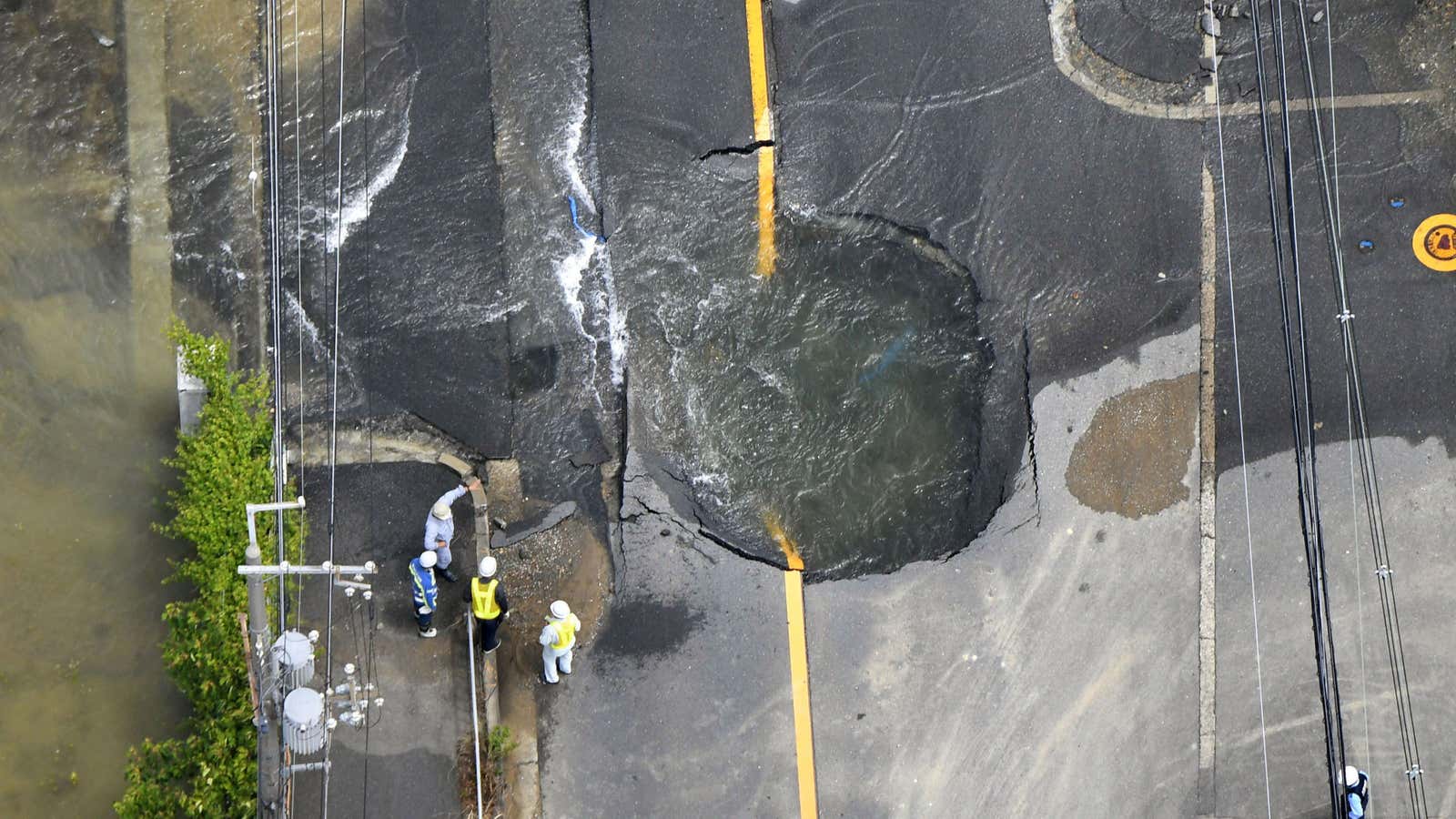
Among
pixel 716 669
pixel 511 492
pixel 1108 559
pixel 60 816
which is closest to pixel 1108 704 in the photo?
pixel 1108 559

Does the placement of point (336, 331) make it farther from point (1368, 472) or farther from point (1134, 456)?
point (1368, 472)

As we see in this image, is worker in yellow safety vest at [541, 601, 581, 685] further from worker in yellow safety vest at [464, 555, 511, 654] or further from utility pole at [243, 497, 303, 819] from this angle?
utility pole at [243, 497, 303, 819]

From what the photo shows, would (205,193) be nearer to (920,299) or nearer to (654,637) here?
(654,637)

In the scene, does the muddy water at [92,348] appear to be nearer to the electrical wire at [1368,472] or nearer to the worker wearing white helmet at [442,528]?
the worker wearing white helmet at [442,528]

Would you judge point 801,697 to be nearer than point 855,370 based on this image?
Yes

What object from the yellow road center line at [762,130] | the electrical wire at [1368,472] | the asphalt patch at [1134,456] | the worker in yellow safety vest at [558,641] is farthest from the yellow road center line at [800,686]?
the electrical wire at [1368,472]

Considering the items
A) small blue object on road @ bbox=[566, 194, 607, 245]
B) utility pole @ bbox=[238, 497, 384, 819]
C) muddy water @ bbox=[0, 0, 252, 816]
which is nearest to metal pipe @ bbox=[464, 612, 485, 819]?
utility pole @ bbox=[238, 497, 384, 819]

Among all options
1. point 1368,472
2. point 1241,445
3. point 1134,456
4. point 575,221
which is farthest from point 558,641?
point 1368,472
